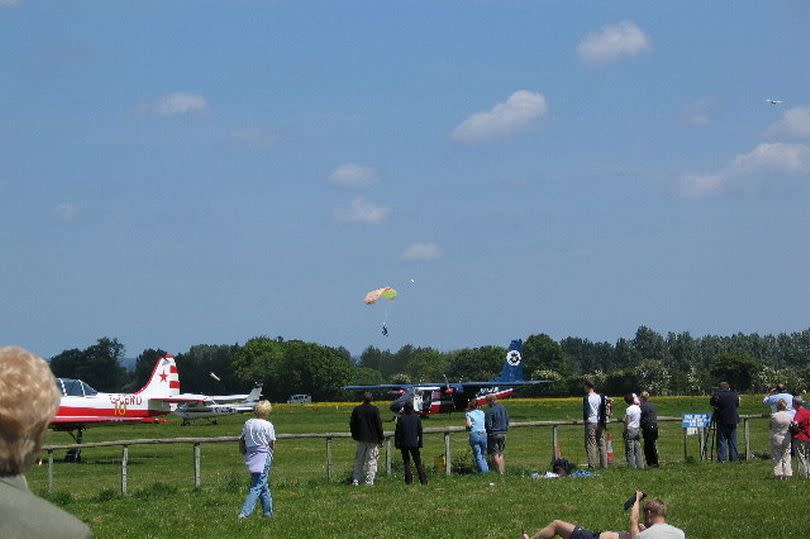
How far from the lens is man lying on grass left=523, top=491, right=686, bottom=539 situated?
33.6ft

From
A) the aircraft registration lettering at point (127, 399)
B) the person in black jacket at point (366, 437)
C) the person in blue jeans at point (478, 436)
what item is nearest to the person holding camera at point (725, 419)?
the person in blue jeans at point (478, 436)

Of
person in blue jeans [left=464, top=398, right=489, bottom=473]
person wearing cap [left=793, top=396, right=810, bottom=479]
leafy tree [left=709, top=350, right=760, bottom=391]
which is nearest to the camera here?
person wearing cap [left=793, top=396, right=810, bottom=479]

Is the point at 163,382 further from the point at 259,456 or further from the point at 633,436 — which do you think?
the point at 259,456

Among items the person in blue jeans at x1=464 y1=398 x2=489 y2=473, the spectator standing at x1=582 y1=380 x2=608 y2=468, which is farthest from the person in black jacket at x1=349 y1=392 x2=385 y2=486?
the spectator standing at x1=582 y1=380 x2=608 y2=468

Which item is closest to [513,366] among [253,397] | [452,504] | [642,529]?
[253,397]

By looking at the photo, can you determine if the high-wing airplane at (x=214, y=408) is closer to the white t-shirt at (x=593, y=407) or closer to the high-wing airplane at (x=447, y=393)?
the high-wing airplane at (x=447, y=393)

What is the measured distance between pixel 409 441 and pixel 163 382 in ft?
101

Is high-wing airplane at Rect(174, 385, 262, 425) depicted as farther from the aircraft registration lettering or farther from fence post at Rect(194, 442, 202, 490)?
fence post at Rect(194, 442, 202, 490)

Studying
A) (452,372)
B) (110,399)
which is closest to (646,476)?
(110,399)

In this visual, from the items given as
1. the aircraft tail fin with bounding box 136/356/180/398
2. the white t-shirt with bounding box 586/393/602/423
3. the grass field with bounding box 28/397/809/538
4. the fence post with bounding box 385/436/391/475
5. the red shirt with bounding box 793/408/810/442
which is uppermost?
the aircraft tail fin with bounding box 136/356/180/398

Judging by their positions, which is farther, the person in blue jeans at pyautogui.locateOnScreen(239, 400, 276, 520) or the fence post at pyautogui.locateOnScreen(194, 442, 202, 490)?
the fence post at pyautogui.locateOnScreen(194, 442, 202, 490)

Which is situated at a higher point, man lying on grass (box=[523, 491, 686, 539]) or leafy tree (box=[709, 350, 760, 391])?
leafy tree (box=[709, 350, 760, 391])

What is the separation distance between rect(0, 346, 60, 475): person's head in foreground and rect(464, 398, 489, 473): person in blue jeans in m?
21.1

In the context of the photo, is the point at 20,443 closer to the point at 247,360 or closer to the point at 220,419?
the point at 220,419
